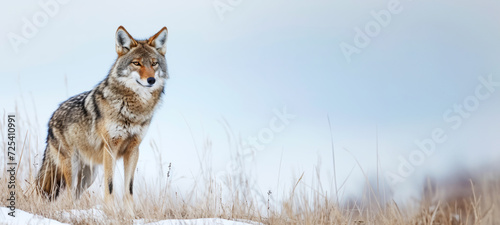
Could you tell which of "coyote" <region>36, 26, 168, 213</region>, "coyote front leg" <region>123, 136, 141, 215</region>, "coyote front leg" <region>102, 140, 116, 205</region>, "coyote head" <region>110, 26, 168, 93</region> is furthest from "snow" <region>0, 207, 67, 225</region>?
"coyote head" <region>110, 26, 168, 93</region>

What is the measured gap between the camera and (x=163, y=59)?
6.84m

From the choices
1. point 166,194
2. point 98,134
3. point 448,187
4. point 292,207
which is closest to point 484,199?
point 448,187

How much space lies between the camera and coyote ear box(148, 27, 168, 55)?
6.72 m

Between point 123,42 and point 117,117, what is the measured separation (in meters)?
1.01

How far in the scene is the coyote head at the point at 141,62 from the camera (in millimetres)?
6598

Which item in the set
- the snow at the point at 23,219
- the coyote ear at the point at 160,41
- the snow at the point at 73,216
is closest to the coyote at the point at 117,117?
the coyote ear at the point at 160,41

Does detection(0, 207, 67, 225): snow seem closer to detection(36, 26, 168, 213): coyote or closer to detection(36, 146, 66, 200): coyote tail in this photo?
detection(36, 26, 168, 213): coyote

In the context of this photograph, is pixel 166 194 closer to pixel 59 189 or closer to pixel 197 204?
pixel 197 204

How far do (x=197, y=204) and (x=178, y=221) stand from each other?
51cm

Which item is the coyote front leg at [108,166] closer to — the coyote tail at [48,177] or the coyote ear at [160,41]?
the coyote tail at [48,177]

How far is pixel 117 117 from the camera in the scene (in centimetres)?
671

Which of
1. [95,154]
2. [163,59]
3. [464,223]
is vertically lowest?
[464,223]

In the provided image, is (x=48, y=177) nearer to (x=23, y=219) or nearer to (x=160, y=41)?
(x=23, y=219)

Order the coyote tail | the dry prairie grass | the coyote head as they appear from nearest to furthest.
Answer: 1. the dry prairie grass
2. the coyote head
3. the coyote tail
